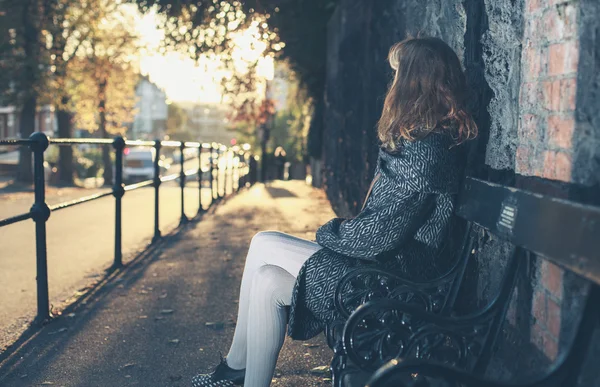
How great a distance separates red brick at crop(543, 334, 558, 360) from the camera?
217 centimetres

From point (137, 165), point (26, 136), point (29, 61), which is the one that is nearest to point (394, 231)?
point (29, 61)

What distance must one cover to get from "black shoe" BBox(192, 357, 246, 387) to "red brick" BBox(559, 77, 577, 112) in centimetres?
176

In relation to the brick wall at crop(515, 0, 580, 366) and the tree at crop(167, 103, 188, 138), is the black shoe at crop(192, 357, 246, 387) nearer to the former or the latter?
the brick wall at crop(515, 0, 580, 366)

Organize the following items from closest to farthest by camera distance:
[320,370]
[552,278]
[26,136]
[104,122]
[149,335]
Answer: [552,278], [320,370], [149,335], [26,136], [104,122]

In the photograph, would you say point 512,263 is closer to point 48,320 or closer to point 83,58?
point 48,320

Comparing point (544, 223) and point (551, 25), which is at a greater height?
point (551, 25)

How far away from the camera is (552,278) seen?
2223 millimetres

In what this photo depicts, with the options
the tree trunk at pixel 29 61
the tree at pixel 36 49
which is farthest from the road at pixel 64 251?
the tree at pixel 36 49

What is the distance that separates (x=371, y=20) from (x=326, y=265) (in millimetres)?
4866

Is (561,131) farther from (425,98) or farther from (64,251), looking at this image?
(64,251)

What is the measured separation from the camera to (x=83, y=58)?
2798 cm

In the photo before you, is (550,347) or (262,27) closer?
(550,347)

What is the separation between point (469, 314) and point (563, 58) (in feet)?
2.65

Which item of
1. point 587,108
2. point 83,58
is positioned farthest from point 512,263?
point 83,58
